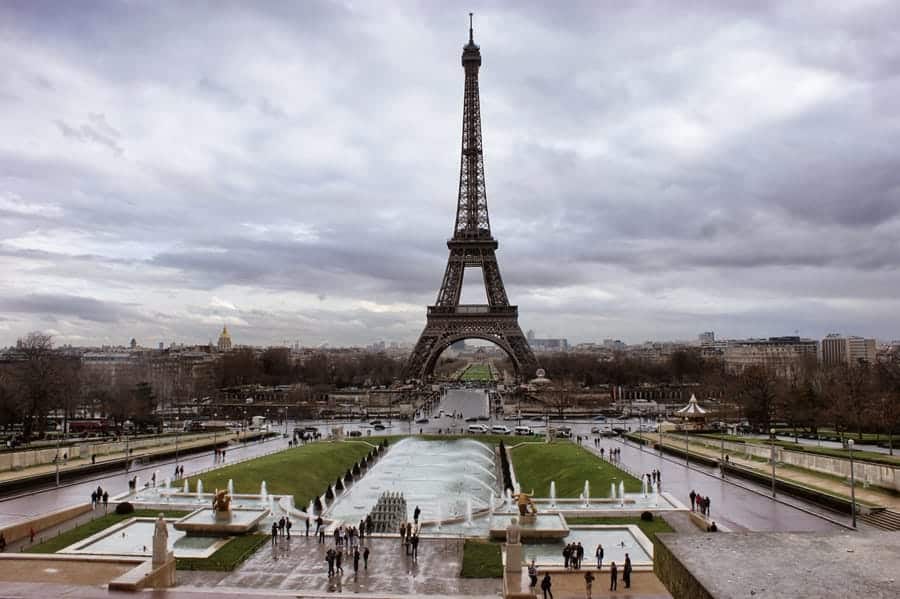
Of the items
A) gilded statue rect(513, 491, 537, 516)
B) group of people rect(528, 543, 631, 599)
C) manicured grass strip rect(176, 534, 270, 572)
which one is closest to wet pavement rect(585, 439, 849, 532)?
gilded statue rect(513, 491, 537, 516)

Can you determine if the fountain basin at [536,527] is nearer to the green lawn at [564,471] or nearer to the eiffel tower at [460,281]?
the green lawn at [564,471]

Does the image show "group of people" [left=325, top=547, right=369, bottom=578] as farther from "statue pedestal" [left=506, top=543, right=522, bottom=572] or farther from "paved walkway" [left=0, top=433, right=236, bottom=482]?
"paved walkway" [left=0, top=433, right=236, bottom=482]

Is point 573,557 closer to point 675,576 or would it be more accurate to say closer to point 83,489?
point 675,576

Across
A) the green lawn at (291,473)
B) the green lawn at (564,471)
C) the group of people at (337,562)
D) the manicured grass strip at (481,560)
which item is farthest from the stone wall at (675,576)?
the green lawn at (291,473)

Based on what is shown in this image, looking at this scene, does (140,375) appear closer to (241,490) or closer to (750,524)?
(241,490)

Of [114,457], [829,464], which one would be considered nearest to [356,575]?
[829,464]

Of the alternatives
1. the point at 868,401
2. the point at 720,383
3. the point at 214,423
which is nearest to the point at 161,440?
the point at 214,423
